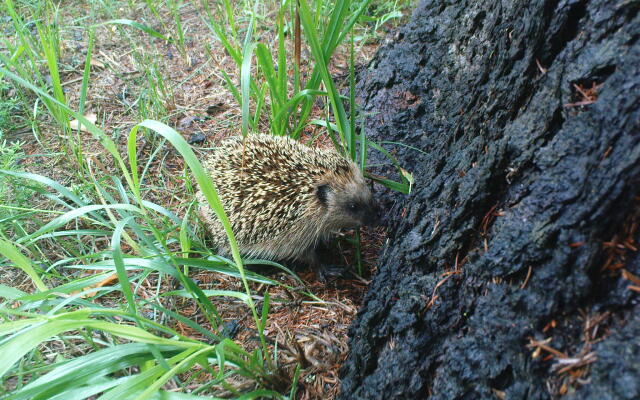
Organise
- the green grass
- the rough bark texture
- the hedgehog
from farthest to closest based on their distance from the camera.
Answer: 1. the hedgehog
2. the green grass
3. the rough bark texture

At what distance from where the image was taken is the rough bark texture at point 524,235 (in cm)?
138

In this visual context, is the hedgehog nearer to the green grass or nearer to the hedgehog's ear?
the hedgehog's ear

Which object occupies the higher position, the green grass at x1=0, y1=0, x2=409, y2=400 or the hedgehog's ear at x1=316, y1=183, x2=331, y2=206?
the green grass at x1=0, y1=0, x2=409, y2=400

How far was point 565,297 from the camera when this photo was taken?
57.8 inches

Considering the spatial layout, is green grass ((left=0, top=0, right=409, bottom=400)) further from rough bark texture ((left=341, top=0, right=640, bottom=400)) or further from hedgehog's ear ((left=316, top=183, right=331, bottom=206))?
rough bark texture ((left=341, top=0, right=640, bottom=400))

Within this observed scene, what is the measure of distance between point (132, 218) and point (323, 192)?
1596 mm

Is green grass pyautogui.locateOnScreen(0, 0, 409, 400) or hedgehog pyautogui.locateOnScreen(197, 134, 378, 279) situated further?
hedgehog pyautogui.locateOnScreen(197, 134, 378, 279)

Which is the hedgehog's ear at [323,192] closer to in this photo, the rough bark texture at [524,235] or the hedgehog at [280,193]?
the hedgehog at [280,193]

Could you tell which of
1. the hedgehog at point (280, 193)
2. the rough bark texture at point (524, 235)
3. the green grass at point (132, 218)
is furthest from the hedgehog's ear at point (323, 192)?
the rough bark texture at point (524, 235)

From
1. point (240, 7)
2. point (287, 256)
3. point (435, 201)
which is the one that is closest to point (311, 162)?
point (287, 256)

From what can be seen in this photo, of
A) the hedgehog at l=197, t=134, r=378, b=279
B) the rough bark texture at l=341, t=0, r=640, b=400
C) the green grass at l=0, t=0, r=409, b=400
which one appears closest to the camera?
the rough bark texture at l=341, t=0, r=640, b=400

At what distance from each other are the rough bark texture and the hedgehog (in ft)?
3.10

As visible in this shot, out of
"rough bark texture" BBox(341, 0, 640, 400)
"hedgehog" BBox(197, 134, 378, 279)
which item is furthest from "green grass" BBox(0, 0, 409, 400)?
"rough bark texture" BBox(341, 0, 640, 400)

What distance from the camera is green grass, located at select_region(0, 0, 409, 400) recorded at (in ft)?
6.21
